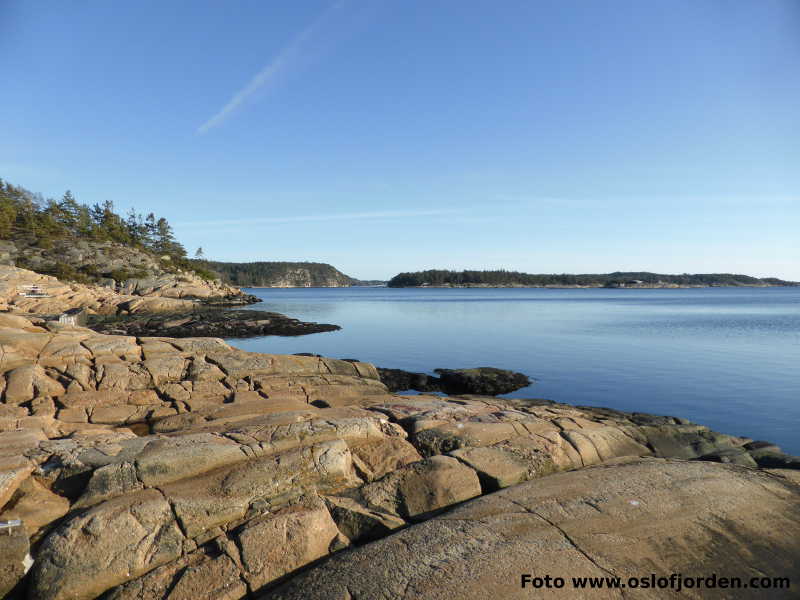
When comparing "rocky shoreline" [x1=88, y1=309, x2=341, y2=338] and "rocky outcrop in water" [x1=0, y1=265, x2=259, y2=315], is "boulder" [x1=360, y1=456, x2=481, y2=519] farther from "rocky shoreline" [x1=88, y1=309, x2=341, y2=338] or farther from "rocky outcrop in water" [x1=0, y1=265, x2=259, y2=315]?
"rocky outcrop in water" [x1=0, y1=265, x2=259, y2=315]

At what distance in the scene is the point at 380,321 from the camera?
61625 millimetres

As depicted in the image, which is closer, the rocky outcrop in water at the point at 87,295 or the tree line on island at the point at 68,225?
the rocky outcrop in water at the point at 87,295

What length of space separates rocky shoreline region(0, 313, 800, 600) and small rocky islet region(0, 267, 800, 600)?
3 centimetres

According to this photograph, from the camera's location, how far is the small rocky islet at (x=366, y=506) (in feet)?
19.0

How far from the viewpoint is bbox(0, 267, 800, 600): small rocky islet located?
5797 millimetres

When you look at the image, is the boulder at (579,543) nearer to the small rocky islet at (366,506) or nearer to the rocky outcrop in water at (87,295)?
the small rocky islet at (366,506)

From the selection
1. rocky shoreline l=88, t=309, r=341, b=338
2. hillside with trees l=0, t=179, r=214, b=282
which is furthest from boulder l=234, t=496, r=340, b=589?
hillside with trees l=0, t=179, r=214, b=282

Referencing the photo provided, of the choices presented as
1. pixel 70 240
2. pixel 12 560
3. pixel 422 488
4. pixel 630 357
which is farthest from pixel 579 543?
pixel 70 240

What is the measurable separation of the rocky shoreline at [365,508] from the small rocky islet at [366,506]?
27 mm

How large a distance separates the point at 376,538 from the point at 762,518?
625cm

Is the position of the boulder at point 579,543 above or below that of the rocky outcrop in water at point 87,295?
below

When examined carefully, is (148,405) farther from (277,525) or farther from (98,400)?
(277,525)

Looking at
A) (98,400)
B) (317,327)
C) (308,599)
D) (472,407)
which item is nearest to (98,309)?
(317,327)

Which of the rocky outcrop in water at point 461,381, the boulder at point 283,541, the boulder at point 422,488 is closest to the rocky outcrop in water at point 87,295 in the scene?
the rocky outcrop in water at point 461,381
